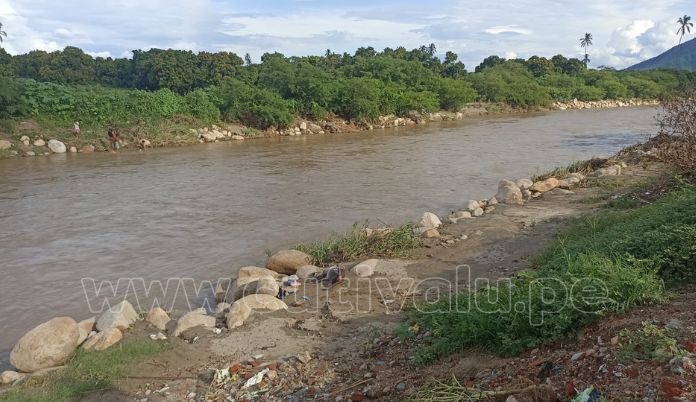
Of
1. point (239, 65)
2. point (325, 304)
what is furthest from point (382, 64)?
point (325, 304)

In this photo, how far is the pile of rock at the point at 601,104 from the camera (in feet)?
181

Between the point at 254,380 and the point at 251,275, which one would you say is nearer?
the point at 254,380

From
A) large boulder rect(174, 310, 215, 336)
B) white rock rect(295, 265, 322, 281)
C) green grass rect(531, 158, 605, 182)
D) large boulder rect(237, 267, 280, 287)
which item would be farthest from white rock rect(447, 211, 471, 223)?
large boulder rect(174, 310, 215, 336)

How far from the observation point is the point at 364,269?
7.46 m

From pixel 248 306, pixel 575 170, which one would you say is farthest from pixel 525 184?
pixel 248 306

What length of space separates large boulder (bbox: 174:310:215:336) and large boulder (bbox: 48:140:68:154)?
20.4 m

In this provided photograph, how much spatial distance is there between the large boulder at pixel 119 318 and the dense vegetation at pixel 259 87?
2045cm

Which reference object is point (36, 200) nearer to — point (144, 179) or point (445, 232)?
point (144, 179)

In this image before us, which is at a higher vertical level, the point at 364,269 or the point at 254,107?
the point at 254,107

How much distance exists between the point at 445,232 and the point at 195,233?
485 centimetres

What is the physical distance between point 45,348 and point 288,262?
137 inches

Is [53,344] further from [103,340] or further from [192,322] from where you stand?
[192,322]

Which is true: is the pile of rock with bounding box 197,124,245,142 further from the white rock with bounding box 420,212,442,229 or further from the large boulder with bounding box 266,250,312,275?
the large boulder with bounding box 266,250,312,275

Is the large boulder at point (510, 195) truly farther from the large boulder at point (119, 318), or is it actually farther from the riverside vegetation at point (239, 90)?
the riverside vegetation at point (239, 90)
